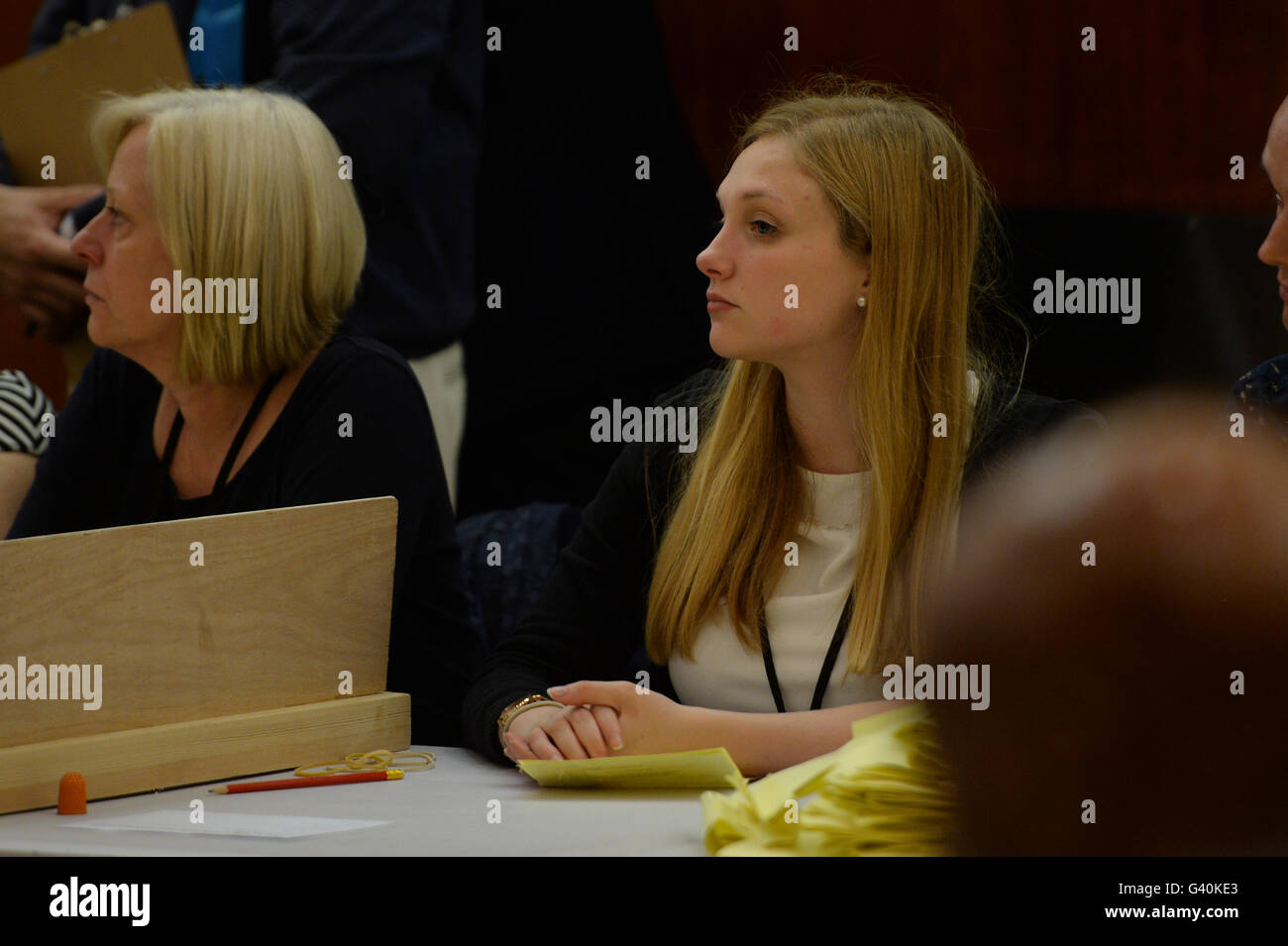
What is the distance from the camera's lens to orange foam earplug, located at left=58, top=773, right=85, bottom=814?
143 cm

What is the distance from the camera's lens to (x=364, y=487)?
210 cm

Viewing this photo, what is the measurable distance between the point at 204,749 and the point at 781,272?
881 millimetres

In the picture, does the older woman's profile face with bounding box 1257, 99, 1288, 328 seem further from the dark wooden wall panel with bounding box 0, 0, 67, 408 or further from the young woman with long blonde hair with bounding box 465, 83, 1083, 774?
the dark wooden wall panel with bounding box 0, 0, 67, 408

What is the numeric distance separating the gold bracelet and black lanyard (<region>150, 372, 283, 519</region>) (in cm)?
66

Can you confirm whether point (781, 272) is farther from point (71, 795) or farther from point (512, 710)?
point (71, 795)

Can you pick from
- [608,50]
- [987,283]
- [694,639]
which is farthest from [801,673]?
[608,50]

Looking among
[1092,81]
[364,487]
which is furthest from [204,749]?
[1092,81]

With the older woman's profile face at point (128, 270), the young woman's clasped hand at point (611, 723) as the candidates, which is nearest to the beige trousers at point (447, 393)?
the older woman's profile face at point (128, 270)

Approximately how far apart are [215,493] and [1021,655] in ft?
6.10

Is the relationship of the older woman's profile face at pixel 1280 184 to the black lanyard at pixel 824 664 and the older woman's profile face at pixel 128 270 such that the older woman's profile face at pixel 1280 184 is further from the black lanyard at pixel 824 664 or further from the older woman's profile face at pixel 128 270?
the older woman's profile face at pixel 128 270

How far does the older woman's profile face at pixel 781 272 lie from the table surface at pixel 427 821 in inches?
23.9

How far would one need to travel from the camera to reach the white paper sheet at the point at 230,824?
132 centimetres
